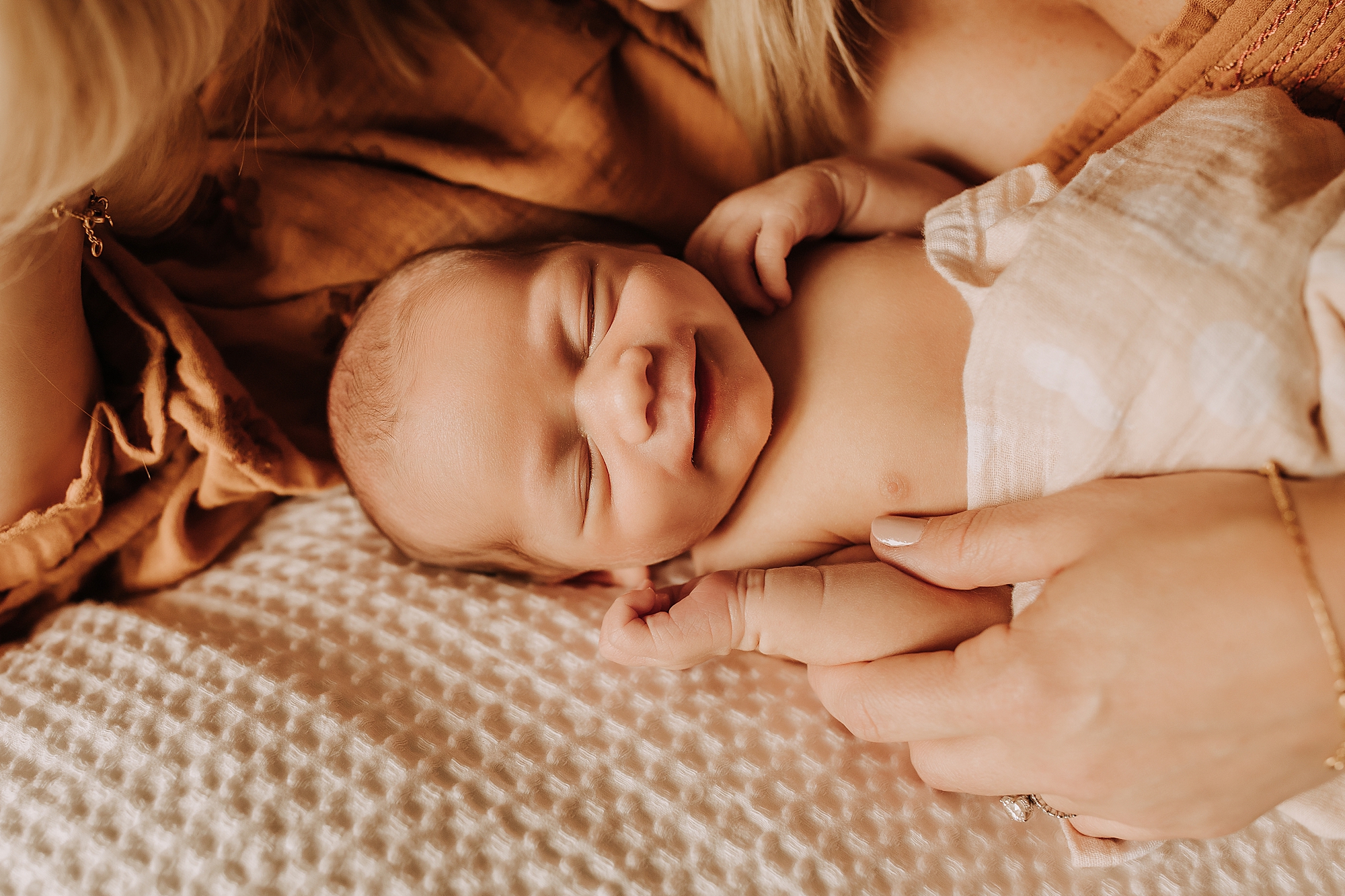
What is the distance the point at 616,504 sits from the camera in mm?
938

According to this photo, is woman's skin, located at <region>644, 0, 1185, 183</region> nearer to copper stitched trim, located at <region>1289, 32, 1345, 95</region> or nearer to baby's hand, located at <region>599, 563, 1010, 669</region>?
copper stitched trim, located at <region>1289, 32, 1345, 95</region>

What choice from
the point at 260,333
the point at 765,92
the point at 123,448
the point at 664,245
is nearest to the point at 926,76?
the point at 765,92

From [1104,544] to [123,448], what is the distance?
1.08 m

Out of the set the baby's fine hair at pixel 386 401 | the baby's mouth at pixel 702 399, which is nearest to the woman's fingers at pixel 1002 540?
the baby's mouth at pixel 702 399

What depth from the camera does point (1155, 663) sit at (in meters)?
0.65

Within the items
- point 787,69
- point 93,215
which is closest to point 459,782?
point 93,215

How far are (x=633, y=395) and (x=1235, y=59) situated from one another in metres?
0.73

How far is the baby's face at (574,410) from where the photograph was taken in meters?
0.91

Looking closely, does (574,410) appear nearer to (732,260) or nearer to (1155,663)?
(732,260)

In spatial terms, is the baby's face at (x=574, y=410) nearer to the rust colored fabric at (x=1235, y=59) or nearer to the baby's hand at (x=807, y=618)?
the baby's hand at (x=807, y=618)

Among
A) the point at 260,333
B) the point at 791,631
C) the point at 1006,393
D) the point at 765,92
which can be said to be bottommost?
the point at 791,631

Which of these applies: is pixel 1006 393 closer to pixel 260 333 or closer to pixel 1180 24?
pixel 1180 24

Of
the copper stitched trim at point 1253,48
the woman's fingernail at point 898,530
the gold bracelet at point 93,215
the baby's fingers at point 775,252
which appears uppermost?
the copper stitched trim at point 1253,48

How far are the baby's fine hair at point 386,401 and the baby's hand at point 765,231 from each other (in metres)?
0.25
